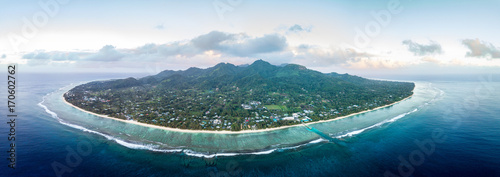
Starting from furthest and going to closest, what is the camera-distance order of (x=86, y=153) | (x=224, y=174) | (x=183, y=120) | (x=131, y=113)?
(x=131, y=113), (x=183, y=120), (x=86, y=153), (x=224, y=174)

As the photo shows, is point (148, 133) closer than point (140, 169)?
No

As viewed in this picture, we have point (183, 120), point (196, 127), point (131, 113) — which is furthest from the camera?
point (131, 113)

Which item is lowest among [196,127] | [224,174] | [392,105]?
[224,174]

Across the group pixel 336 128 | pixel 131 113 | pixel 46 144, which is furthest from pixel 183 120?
pixel 336 128

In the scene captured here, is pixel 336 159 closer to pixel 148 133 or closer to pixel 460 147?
pixel 460 147

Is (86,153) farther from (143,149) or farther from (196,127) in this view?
(196,127)

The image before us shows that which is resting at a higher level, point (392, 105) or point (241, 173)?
point (392, 105)
